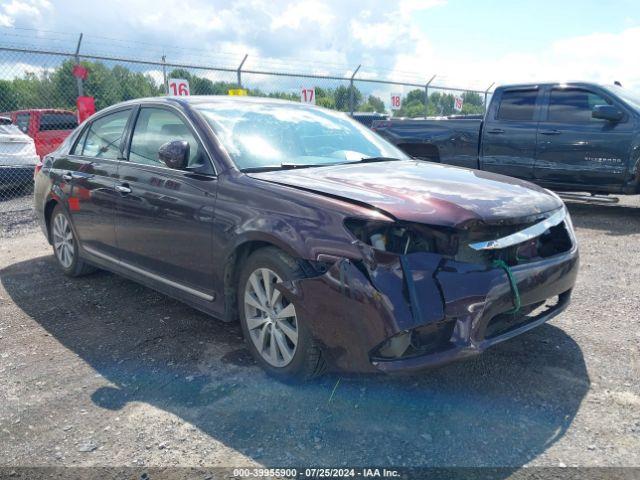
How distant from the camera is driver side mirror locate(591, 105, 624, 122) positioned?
7348 millimetres

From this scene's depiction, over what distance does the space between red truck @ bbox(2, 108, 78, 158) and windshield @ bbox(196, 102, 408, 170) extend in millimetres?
9631

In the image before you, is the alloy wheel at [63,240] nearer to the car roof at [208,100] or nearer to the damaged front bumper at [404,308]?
the car roof at [208,100]

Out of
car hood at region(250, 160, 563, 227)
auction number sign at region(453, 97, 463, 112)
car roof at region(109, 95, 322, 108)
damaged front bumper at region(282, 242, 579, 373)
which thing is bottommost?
damaged front bumper at region(282, 242, 579, 373)

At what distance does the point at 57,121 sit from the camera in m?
12.4

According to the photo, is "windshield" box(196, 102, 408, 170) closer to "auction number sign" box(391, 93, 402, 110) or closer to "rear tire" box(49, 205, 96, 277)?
"rear tire" box(49, 205, 96, 277)

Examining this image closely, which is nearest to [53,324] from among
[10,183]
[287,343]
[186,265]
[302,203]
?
[186,265]

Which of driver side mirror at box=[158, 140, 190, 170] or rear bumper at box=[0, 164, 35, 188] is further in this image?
rear bumper at box=[0, 164, 35, 188]

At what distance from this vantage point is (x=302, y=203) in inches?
117

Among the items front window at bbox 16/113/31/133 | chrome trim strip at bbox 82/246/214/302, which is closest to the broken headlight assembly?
chrome trim strip at bbox 82/246/214/302

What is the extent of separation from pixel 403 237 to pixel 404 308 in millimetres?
366

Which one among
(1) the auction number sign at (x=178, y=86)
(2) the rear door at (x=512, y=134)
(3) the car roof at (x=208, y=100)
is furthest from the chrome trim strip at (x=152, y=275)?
(1) the auction number sign at (x=178, y=86)

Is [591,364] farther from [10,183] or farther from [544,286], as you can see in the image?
[10,183]

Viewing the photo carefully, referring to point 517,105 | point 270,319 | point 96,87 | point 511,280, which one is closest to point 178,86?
point 96,87

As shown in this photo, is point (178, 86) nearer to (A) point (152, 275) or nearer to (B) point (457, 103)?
(A) point (152, 275)
